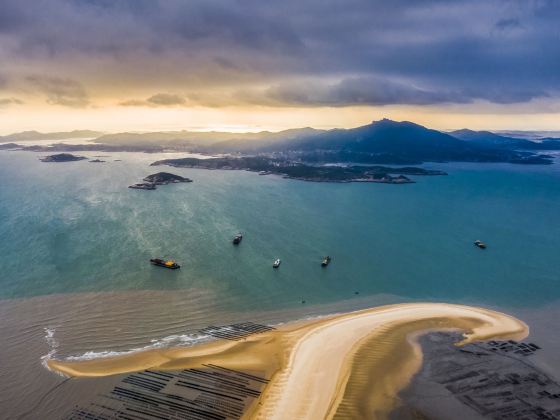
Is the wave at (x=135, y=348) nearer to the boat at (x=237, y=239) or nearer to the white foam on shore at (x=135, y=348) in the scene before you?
the white foam on shore at (x=135, y=348)

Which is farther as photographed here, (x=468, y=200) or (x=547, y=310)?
(x=468, y=200)

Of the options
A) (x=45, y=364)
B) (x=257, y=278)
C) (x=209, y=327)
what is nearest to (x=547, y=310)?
(x=257, y=278)

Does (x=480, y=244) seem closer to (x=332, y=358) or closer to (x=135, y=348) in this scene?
(x=332, y=358)

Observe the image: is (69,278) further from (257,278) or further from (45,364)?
(257,278)

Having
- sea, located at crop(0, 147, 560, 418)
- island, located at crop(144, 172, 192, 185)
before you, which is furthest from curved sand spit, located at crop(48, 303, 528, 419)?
island, located at crop(144, 172, 192, 185)

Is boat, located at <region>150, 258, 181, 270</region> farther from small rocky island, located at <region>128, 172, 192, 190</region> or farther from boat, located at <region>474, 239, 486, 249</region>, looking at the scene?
small rocky island, located at <region>128, 172, 192, 190</region>

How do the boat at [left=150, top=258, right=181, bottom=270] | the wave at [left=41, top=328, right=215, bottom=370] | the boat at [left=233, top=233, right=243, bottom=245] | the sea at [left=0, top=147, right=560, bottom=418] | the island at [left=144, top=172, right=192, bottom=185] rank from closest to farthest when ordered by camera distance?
the wave at [left=41, top=328, right=215, bottom=370] → the sea at [left=0, top=147, right=560, bottom=418] → the boat at [left=150, top=258, right=181, bottom=270] → the boat at [left=233, top=233, right=243, bottom=245] → the island at [left=144, top=172, right=192, bottom=185]

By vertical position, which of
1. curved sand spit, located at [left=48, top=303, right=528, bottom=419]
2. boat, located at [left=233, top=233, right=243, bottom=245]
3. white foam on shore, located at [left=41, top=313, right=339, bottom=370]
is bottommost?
curved sand spit, located at [left=48, top=303, right=528, bottom=419]
